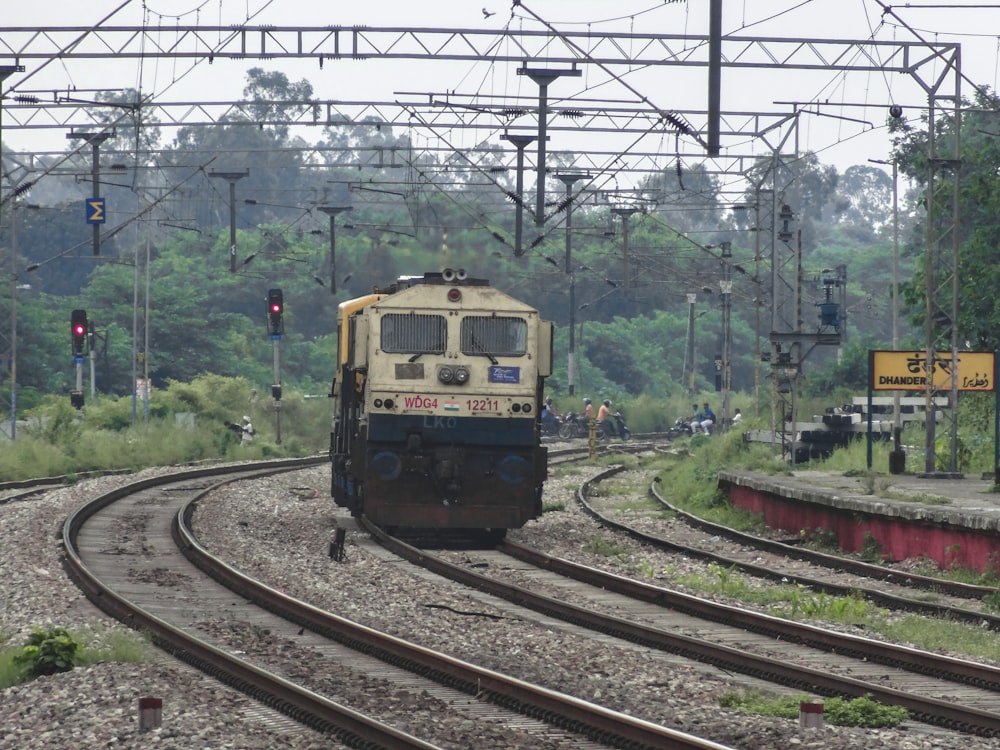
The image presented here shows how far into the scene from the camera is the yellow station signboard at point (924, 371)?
26.1 meters

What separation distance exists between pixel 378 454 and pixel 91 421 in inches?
1126

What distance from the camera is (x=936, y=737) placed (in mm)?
8797

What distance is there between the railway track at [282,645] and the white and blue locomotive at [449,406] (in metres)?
2.64

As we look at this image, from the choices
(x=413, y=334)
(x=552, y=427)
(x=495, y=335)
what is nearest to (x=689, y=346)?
(x=552, y=427)

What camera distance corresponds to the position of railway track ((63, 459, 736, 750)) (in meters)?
8.66

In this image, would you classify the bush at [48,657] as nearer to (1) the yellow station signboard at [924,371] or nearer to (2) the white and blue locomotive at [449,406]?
(2) the white and blue locomotive at [449,406]

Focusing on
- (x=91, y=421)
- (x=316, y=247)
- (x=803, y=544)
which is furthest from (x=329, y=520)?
(x=316, y=247)

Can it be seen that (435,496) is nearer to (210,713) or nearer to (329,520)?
(329,520)

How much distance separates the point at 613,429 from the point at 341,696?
48863 mm

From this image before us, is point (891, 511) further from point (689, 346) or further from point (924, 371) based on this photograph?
point (689, 346)

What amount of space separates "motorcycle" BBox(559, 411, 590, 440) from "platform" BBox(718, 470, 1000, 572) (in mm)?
30490

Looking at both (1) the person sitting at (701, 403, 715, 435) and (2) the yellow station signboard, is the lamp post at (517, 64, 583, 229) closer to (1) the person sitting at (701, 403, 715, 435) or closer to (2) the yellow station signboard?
(2) the yellow station signboard

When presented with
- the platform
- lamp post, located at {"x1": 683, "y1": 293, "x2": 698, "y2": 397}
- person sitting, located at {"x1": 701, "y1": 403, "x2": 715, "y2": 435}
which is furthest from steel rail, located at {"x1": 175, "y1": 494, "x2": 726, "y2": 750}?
lamp post, located at {"x1": 683, "y1": 293, "x2": 698, "y2": 397}

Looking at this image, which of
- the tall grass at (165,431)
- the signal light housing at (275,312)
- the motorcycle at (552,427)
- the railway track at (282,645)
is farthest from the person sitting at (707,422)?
the railway track at (282,645)
